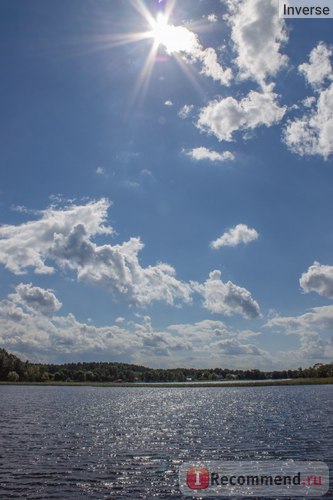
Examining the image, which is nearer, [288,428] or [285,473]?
[285,473]

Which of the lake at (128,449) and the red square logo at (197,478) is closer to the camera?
the lake at (128,449)

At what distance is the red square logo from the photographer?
39.4 m

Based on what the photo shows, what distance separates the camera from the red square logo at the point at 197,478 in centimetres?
3938

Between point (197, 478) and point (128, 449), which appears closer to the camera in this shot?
point (197, 478)

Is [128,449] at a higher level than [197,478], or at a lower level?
lower

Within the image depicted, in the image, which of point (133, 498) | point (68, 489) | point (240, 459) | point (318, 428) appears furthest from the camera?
point (318, 428)

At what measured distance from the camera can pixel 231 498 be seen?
35688mm

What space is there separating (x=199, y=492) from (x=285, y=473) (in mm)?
10343

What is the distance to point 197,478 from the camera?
137 feet

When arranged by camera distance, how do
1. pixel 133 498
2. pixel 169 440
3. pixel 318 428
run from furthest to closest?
pixel 318 428
pixel 169 440
pixel 133 498

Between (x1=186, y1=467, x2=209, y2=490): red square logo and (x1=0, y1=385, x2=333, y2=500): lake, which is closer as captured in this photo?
(x1=0, y1=385, x2=333, y2=500): lake

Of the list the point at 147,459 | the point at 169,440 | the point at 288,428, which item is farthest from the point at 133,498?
the point at 288,428

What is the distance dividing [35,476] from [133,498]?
38.2ft

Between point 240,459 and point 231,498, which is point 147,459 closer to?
point 240,459
